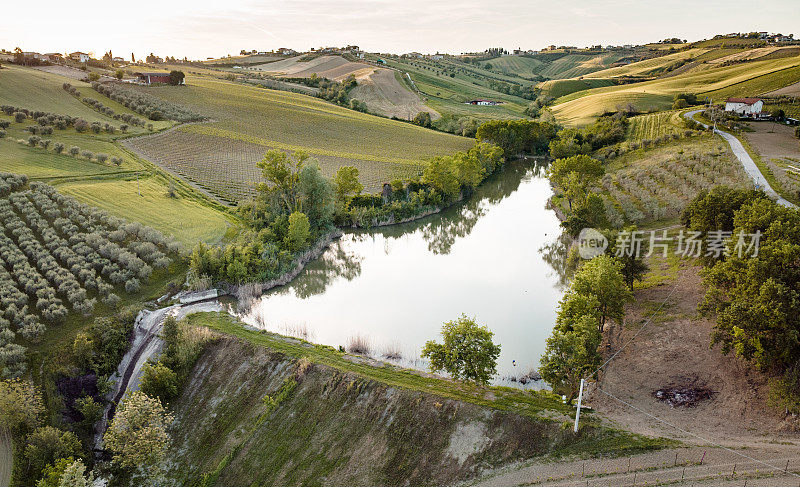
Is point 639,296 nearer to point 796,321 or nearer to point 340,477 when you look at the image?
point 796,321

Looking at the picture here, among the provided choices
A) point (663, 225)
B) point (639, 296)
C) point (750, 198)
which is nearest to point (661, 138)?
point (663, 225)

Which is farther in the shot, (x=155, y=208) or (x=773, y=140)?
(x=773, y=140)

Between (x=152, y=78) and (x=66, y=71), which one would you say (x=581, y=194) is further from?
(x=66, y=71)

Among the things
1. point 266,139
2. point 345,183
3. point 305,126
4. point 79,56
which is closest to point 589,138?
point 305,126

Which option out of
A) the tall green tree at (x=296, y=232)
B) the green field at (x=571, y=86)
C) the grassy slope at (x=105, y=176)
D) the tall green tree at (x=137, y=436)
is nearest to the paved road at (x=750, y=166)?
the tall green tree at (x=296, y=232)

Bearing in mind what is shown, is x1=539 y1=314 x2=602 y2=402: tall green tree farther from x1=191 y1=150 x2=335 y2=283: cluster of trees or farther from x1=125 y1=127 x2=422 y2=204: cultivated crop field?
x1=125 y1=127 x2=422 y2=204: cultivated crop field

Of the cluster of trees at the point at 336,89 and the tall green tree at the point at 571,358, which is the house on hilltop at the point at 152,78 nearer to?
the cluster of trees at the point at 336,89
